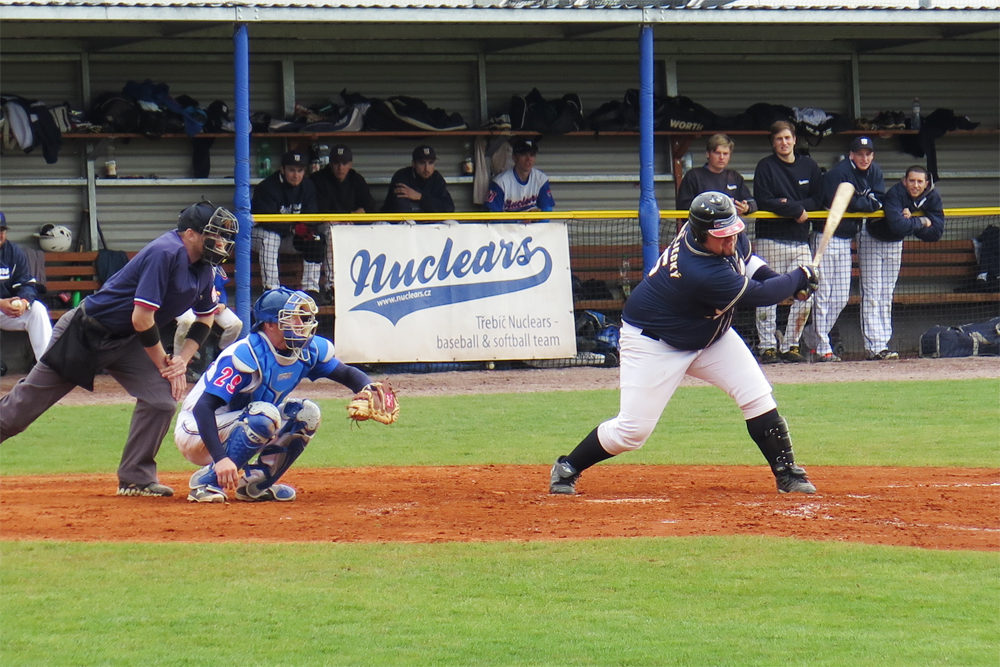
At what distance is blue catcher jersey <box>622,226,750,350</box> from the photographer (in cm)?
Answer: 644

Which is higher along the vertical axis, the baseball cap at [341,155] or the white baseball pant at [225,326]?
the baseball cap at [341,155]

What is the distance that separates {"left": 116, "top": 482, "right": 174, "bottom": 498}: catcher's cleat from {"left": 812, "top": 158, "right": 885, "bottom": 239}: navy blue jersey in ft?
27.8

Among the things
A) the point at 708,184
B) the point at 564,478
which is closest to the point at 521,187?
the point at 708,184

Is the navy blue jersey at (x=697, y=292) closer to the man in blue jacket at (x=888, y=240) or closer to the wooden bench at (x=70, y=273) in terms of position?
the man in blue jacket at (x=888, y=240)

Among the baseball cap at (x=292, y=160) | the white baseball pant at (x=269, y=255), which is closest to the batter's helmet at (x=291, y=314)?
the white baseball pant at (x=269, y=255)

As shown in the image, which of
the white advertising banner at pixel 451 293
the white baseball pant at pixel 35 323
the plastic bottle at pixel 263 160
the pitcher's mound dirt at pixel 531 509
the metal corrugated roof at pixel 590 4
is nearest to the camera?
the pitcher's mound dirt at pixel 531 509

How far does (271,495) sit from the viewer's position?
696cm

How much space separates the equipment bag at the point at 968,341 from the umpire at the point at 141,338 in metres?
9.48

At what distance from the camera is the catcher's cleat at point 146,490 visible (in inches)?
283

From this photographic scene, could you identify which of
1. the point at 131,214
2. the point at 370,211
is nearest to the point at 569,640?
the point at 370,211

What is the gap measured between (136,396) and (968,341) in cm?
1005

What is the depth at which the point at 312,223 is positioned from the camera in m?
13.3

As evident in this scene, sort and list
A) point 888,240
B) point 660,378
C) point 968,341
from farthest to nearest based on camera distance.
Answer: point 968,341 < point 888,240 < point 660,378

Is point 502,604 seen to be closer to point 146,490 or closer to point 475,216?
point 146,490
